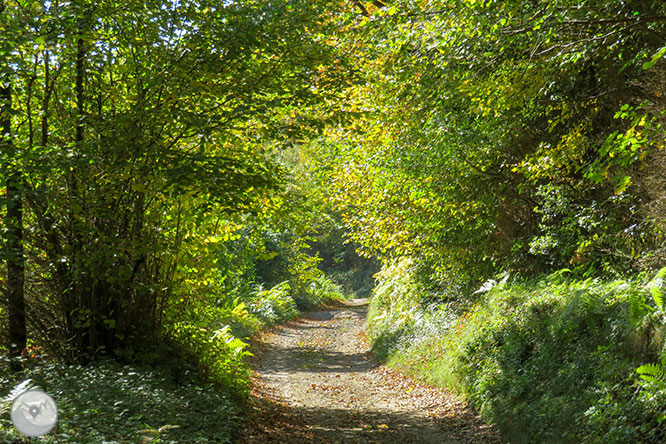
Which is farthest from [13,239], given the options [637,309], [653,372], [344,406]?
[637,309]

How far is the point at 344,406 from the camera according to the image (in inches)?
385

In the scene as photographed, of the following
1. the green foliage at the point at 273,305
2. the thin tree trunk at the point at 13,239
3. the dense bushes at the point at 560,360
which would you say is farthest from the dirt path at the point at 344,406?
the green foliage at the point at 273,305

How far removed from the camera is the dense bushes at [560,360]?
5.41 meters

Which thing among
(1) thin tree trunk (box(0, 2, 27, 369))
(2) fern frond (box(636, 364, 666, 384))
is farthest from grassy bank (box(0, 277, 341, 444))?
(2) fern frond (box(636, 364, 666, 384))

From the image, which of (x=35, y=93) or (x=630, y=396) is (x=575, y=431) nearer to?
(x=630, y=396)

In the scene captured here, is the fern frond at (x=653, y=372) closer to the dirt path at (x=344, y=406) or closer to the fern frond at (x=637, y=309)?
the fern frond at (x=637, y=309)

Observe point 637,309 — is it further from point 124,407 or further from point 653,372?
point 124,407

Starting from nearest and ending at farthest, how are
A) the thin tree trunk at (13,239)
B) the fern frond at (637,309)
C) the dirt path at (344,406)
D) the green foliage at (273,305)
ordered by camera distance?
the thin tree trunk at (13,239) → the fern frond at (637,309) → the dirt path at (344,406) → the green foliage at (273,305)

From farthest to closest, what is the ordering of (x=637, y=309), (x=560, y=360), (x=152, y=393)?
(x=560, y=360), (x=152, y=393), (x=637, y=309)

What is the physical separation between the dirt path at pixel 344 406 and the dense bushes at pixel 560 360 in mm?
478

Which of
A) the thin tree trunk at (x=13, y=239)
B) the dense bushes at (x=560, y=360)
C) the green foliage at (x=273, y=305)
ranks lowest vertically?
the green foliage at (x=273, y=305)

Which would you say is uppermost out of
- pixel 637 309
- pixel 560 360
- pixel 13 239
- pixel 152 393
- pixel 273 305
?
pixel 13 239

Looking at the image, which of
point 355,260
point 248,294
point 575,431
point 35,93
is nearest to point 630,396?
point 575,431

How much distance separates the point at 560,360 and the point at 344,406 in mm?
4290
